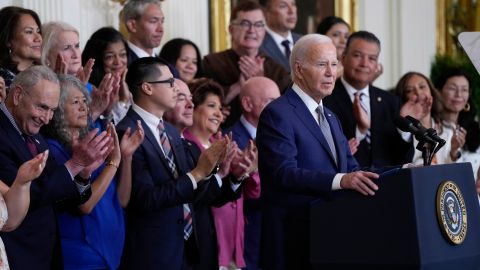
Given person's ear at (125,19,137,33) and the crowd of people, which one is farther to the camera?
person's ear at (125,19,137,33)

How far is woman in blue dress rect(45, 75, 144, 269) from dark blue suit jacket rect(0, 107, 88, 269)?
33 cm

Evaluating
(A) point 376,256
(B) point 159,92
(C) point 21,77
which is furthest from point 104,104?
(A) point 376,256

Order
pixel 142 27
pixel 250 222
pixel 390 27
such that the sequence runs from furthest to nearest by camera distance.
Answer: pixel 390 27
pixel 142 27
pixel 250 222

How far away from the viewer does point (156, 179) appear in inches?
241

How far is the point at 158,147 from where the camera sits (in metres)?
6.17

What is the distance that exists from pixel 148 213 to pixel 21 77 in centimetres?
108

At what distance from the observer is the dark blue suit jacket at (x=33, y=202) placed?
5.17 meters

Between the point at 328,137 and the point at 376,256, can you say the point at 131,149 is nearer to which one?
the point at 328,137

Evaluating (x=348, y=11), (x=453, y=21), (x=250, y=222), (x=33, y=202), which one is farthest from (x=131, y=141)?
(x=453, y=21)

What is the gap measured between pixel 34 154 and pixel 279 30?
3909mm

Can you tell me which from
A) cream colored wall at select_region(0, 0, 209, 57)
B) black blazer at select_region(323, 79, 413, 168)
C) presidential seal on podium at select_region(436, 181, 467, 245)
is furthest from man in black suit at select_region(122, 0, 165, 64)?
presidential seal on podium at select_region(436, 181, 467, 245)

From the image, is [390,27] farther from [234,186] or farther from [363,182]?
[363,182]

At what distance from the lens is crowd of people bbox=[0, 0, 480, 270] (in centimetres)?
531

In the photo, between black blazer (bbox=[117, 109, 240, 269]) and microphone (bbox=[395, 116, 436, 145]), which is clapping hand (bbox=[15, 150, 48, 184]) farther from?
microphone (bbox=[395, 116, 436, 145])
